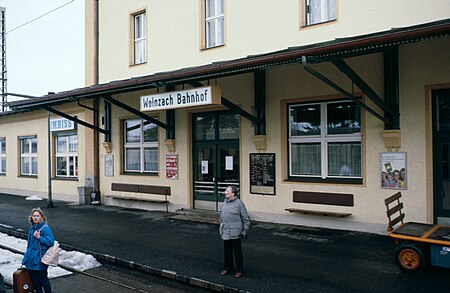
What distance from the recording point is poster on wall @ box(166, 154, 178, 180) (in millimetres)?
13805

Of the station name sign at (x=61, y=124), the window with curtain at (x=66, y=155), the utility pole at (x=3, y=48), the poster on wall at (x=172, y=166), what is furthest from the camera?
the utility pole at (x=3, y=48)

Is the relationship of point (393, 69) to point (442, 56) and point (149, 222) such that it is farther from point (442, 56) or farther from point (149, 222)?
point (149, 222)

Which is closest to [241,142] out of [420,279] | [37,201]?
[420,279]

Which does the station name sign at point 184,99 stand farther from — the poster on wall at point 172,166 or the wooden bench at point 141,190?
the wooden bench at point 141,190

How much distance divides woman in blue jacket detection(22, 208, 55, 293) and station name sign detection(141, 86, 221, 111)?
5.19 meters

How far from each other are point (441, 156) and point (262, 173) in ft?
14.6

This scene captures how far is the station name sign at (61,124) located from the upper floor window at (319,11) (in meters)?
10.7

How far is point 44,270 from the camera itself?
6.09 meters

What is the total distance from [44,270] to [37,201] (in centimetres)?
1328

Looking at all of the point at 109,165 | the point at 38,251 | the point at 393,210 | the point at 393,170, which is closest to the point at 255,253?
the point at 393,210

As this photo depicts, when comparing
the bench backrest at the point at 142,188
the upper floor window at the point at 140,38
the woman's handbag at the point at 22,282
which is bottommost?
the woman's handbag at the point at 22,282

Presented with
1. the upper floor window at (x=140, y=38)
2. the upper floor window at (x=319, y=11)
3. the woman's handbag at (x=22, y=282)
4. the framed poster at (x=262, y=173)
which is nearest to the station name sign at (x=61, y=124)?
the upper floor window at (x=140, y=38)

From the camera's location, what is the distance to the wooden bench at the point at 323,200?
10.0m

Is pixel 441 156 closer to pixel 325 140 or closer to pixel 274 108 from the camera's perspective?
pixel 325 140
